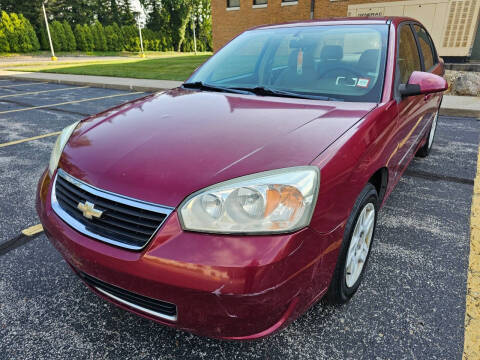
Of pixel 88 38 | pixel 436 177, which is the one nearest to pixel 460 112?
pixel 436 177

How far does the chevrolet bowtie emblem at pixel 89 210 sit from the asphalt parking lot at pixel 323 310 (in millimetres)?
683

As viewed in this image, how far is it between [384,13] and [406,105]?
1424 cm

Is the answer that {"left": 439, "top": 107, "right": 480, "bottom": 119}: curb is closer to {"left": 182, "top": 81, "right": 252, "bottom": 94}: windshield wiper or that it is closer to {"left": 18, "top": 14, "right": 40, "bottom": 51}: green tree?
{"left": 182, "top": 81, "right": 252, "bottom": 94}: windshield wiper

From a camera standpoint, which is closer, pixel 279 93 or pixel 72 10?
pixel 279 93

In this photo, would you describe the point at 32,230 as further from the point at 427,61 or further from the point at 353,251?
the point at 427,61

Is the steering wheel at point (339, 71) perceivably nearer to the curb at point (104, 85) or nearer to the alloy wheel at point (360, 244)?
the alloy wheel at point (360, 244)

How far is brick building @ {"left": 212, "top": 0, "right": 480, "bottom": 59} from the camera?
498 inches

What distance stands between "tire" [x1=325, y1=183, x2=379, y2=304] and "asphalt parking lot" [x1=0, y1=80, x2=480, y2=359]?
0.48 ft

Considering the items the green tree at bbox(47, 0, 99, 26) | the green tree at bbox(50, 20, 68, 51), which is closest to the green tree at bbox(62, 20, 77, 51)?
the green tree at bbox(50, 20, 68, 51)

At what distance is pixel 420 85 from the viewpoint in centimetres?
227

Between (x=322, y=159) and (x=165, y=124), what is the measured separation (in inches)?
36.6

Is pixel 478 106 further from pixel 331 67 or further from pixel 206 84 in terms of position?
pixel 206 84

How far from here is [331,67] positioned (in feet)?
7.80

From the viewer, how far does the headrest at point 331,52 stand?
245 centimetres
